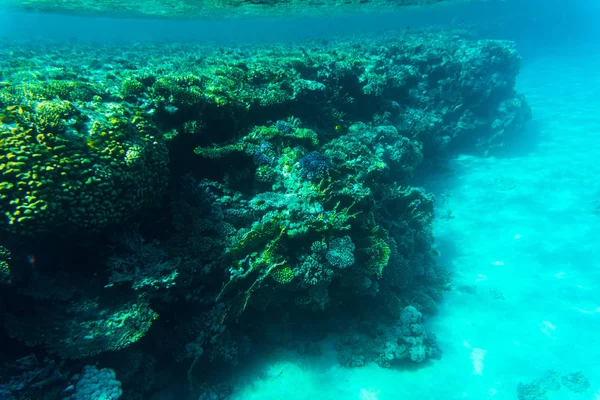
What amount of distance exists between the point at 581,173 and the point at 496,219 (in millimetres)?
8957

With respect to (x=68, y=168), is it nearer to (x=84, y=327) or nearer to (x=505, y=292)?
(x=84, y=327)

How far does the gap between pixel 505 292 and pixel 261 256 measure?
34.5 feet

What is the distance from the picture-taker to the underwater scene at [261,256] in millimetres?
5258

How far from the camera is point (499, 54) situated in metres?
22.4

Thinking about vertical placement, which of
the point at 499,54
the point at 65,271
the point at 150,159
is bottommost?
the point at 65,271

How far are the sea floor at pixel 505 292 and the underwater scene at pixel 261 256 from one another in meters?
0.07

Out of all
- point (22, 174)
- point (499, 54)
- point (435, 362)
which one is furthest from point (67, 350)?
point (499, 54)

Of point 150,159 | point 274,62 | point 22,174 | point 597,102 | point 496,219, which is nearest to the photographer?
point 22,174

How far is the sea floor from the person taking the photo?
25.9 ft

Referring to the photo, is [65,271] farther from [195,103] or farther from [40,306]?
[195,103]

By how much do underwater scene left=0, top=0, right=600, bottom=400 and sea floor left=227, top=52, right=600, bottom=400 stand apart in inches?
2.8

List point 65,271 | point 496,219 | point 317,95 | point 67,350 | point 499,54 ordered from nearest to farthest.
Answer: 1. point 67,350
2. point 65,271
3. point 317,95
4. point 496,219
5. point 499,54

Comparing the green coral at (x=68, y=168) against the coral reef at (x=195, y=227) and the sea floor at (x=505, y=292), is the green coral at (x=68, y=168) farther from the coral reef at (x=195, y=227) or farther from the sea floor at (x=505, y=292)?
the sea floor at (x=505, y=292)

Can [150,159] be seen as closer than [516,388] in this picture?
Yes
